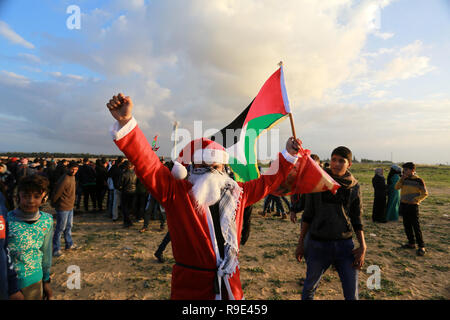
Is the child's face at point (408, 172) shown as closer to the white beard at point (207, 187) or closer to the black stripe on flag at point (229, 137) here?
the black stripe on flag at point (229, 137)

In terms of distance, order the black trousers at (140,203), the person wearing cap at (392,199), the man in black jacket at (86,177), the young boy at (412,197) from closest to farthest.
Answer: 1. the young boy at (412,197)
2. the black trousers at (140,203)
3. the person wearing cap at (392,199)
4. the man in black jacket at (86,177)

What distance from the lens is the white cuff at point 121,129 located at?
5.19 ft

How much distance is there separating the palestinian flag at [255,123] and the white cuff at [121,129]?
7.74 ft

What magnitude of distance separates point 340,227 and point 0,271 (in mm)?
3494

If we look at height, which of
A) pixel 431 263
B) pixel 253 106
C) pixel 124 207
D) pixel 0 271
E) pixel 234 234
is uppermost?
pixel 253 106

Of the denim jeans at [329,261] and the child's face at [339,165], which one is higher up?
the child's face at [339,165]

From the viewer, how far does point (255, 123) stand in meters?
3.82

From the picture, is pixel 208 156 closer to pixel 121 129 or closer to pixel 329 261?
pixel 121 129

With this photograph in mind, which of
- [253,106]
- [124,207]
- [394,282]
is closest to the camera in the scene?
[253,106]

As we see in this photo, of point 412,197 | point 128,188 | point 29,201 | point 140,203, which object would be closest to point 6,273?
point 29,201

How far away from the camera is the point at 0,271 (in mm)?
1930

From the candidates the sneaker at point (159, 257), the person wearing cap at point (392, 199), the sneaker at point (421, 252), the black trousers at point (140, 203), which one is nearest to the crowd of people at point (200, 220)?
the sneaker at point (159, 257)
